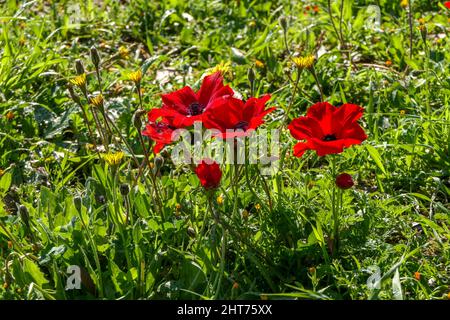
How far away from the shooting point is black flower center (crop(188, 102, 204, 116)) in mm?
2303

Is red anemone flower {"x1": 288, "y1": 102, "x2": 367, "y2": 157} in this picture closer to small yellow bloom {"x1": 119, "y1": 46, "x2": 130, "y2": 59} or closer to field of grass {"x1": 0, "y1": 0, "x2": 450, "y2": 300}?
field of grass {"x1": 0, "y1": 0, "x2": 450, "y2": 300}

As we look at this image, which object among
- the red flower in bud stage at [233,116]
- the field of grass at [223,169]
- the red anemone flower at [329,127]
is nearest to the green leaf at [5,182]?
the field of grass at [223,169]

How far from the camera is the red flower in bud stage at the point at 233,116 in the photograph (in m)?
2.08

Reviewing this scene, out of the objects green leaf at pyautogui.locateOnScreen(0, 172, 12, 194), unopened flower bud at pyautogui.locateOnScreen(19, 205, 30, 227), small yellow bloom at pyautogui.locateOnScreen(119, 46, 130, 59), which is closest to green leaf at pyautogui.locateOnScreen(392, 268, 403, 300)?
unopened flower bud at pyautogui.locateOnScreen(19, 205, 30, 227)

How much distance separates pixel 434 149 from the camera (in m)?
2.70

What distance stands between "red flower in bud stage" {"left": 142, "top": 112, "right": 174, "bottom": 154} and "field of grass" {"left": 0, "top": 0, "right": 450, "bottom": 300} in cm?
4

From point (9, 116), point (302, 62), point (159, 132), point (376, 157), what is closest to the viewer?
point (159, 132)

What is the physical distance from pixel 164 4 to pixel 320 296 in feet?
8.26

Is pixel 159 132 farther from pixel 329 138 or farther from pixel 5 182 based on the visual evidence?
pixel 5 182

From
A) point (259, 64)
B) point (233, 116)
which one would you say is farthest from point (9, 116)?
point (233, 116)

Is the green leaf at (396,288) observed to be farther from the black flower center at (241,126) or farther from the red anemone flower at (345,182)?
the black flower center at (241,126)

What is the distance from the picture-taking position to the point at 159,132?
2.25m

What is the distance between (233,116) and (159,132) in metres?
0.24

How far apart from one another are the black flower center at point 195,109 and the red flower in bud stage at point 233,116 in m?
0.12
